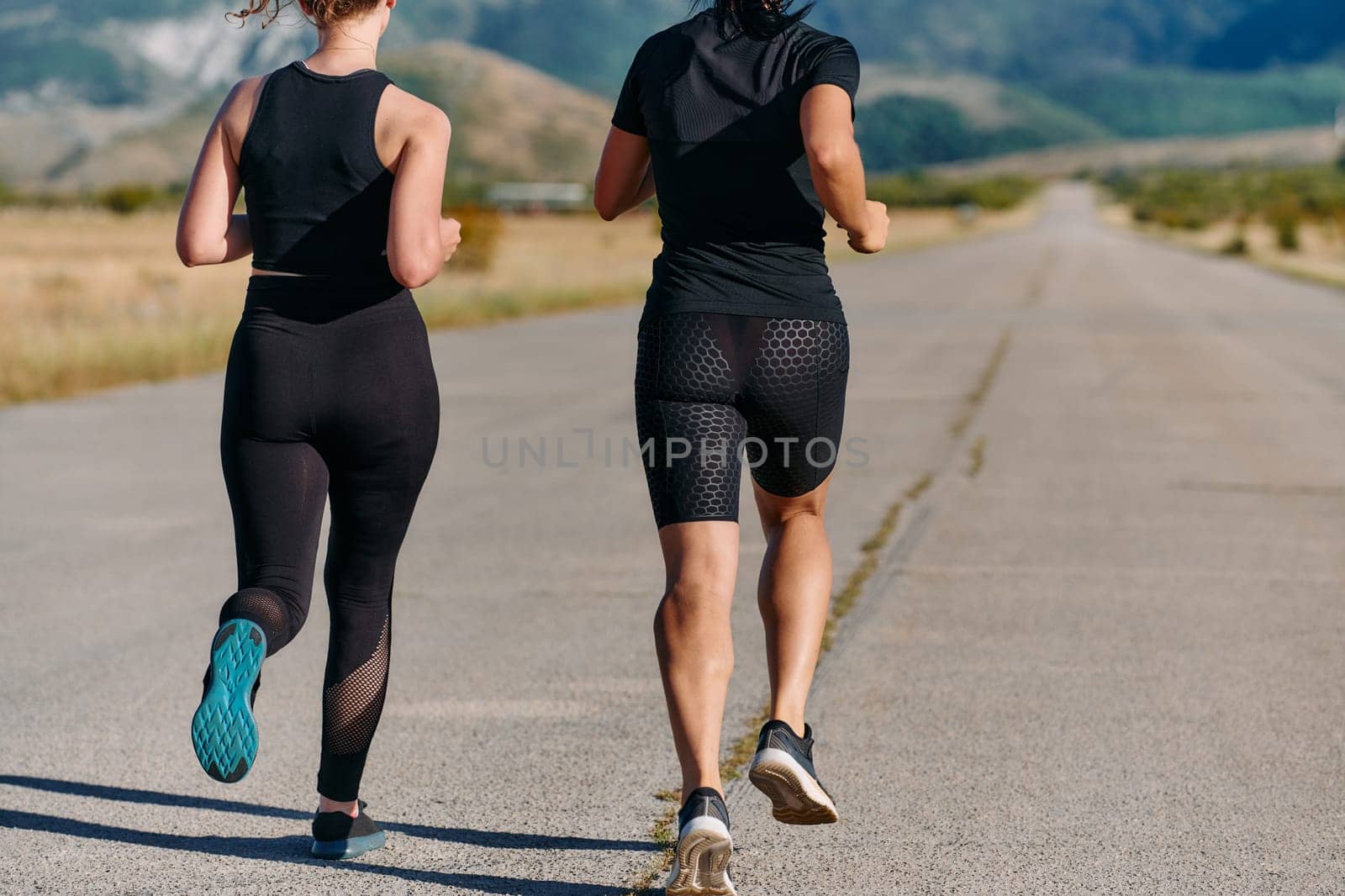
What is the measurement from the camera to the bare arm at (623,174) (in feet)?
11.5

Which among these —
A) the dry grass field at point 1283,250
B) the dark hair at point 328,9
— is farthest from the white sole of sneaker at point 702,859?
the dry grass field at point 1283,250

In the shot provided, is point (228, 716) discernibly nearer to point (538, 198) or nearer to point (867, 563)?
point (867, 563)

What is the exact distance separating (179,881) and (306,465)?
0.95 m

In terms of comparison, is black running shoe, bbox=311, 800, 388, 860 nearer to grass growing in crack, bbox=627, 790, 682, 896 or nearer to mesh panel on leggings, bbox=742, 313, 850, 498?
grass growing in crack, bbox=627, 790, 682, 896

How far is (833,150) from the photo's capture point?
10.7 feet

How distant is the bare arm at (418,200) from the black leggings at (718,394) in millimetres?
487

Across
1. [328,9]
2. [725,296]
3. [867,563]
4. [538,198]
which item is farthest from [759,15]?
[538,198]

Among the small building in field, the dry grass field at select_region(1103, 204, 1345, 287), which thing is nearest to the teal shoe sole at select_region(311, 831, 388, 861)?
the dry grass field at select_region(1103, 204, 1345, 287)

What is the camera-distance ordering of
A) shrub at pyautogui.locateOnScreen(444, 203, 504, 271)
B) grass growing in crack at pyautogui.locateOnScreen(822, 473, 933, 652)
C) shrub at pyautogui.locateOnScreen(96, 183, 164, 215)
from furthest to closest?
1. shrub at pyautogui.locateOnScreen(96, 183, 164, 215)
2. shrub at pyautogui.locateOnScreen(444, 203, 504, 271)
3. grass growing in crack at pyautogui.locateOnScreen(822, 473, 933, 652)

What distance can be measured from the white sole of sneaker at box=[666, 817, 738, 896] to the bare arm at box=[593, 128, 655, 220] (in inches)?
51.8

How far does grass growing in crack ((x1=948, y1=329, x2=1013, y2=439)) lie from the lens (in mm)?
12375

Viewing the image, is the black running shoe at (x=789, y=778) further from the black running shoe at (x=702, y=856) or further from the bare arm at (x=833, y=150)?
the bare arm at (x=833, y=150)

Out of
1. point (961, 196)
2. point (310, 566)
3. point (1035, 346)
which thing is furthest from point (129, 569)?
point (961, 196)

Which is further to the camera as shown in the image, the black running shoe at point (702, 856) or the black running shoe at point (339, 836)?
the black running shoe at point (339, 836)
